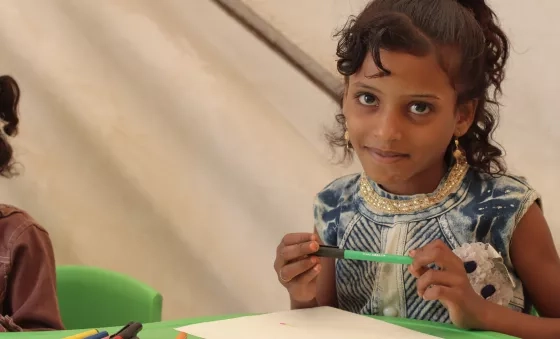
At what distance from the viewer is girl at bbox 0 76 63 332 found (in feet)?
2.85

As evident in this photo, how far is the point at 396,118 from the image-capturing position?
2.20 feet

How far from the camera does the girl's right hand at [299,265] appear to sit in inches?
27.4

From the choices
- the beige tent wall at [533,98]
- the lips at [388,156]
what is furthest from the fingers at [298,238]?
the beige tent wall at [533,98]

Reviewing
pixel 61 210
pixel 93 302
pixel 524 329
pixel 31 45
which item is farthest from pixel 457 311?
pixel 31 45

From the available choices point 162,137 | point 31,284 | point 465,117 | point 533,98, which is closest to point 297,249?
point 465,117

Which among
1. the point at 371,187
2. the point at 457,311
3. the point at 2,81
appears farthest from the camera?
the point at 2,81

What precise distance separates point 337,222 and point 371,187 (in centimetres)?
Result: 6

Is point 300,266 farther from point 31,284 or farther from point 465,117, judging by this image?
point 31,284

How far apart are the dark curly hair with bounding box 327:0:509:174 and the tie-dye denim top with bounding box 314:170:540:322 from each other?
0.14ft

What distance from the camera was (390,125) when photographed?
0.67 meters

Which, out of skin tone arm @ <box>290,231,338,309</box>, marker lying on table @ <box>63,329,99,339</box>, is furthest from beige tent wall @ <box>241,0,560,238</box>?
marker lying on table @ <box>63,329,99,339</box>

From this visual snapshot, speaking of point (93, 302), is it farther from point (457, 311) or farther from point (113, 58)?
point (457, 311)

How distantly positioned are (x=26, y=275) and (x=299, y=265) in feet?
1.34

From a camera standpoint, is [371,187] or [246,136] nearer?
[371,187]
